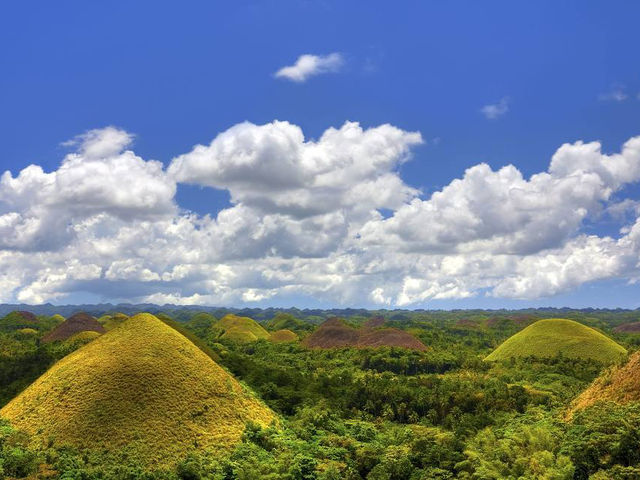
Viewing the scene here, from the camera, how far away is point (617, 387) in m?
36.4

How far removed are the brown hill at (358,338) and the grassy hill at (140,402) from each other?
74.8 metres

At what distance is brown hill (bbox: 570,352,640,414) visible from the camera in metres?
34.8

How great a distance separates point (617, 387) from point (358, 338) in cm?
9498

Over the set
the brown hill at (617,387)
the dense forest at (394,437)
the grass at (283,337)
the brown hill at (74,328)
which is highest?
the brown hill at (617,387)

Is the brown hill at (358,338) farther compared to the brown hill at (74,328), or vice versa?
the brown hill at (74,328)

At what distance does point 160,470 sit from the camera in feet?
108

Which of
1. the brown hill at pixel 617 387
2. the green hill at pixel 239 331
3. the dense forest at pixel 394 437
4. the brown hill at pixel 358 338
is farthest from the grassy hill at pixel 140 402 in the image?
the green hill at pixel 239 331

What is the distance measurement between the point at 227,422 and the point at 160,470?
7.95m

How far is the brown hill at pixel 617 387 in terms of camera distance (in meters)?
34.8

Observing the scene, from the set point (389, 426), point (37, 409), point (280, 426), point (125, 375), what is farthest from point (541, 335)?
point (37, 409)

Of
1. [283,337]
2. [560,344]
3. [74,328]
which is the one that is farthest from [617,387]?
[74,328]

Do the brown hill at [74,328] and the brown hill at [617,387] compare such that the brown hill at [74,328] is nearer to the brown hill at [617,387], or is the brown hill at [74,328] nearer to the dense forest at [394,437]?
the dense forest at [394,437]

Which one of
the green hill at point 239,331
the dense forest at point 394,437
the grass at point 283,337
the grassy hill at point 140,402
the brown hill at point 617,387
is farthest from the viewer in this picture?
the green hill at point 239,331

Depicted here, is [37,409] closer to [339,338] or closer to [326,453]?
[326,453]
